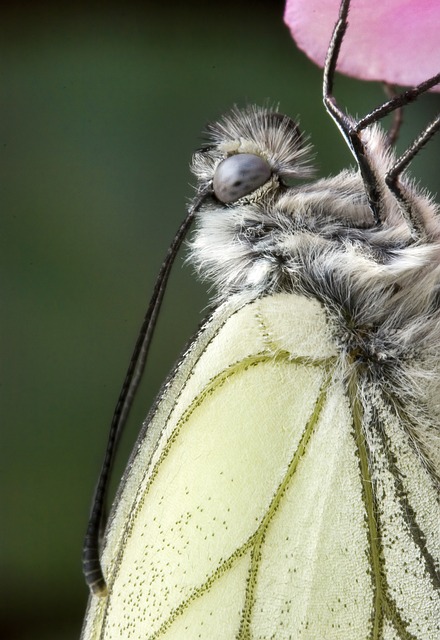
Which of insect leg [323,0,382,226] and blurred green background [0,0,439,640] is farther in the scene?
blurred green background [0,0,439,640]

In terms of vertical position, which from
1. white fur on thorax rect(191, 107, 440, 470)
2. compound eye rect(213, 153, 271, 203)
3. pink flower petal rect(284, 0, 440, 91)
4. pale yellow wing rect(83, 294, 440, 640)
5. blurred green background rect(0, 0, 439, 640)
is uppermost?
blurred green background rect(0, 0, 439, 640)

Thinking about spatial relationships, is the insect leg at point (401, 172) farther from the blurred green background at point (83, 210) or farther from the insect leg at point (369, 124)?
the blurred green background at point (83, 210)

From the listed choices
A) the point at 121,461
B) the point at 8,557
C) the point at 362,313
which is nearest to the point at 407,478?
the point at 362,313

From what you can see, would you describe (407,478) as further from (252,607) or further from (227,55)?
(227,55)

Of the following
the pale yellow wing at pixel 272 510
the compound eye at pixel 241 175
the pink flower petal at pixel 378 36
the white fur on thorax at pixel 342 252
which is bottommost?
the pale yellow wing at pixel 272 510

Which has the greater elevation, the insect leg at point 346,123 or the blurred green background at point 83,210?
the blurred green background at point 83,210

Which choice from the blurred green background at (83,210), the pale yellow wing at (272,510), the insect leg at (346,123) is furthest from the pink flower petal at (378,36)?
the blurred green background at (83,210)

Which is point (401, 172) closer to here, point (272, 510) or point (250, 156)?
point (250, 156)

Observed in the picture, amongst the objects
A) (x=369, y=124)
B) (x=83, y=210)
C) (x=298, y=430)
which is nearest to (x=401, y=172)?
(x=369, y=124)

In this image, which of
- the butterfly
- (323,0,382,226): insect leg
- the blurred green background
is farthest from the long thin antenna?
the blurred green background

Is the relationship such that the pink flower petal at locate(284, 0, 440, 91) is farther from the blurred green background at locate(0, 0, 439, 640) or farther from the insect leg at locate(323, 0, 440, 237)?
the blurred green background at locate(0, 0, 439, 640)
